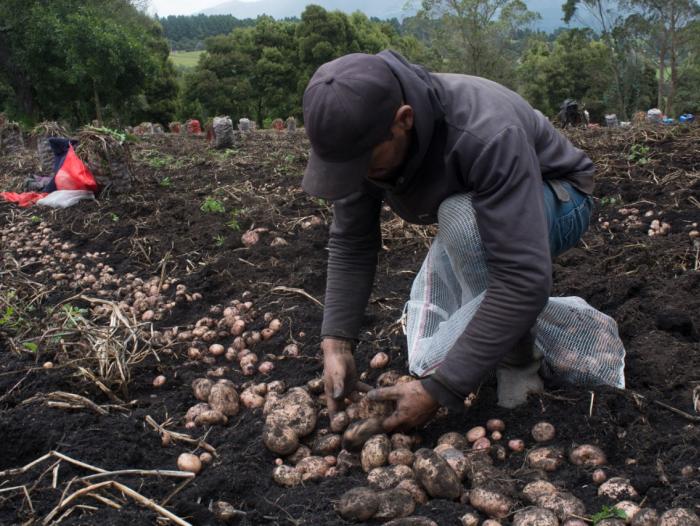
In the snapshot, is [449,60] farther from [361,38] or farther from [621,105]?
[621,105]

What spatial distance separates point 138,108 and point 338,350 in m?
26.5

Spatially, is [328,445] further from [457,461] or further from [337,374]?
[457,461]

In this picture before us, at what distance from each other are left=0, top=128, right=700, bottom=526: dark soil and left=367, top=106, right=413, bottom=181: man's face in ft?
2.66

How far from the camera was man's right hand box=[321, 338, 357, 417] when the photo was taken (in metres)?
2.08

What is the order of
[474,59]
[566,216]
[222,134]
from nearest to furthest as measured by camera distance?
[566,216], [222,134], [474,59]

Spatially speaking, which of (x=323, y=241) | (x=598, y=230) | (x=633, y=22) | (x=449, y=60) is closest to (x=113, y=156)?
(x=323, y=241)

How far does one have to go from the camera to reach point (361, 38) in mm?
30344

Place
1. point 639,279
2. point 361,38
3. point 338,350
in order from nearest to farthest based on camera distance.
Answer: point 338,350 < point 639,279 < point 361,38

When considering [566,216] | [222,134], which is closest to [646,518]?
[566,216]

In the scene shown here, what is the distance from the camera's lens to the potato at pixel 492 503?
61.6 inches

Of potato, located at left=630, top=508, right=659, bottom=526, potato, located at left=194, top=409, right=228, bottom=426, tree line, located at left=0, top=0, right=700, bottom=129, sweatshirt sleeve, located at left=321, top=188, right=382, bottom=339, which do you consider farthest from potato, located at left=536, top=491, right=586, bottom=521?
tree line, located at left=0, top=0, right=700, bottom=129

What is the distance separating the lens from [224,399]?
7.39ft

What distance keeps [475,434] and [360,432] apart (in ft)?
1.09

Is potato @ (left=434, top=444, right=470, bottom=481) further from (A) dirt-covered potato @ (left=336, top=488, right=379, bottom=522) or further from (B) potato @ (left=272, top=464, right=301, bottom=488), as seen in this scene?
(B) potato @ (left=272, top=464, right=301, bottom=488)
